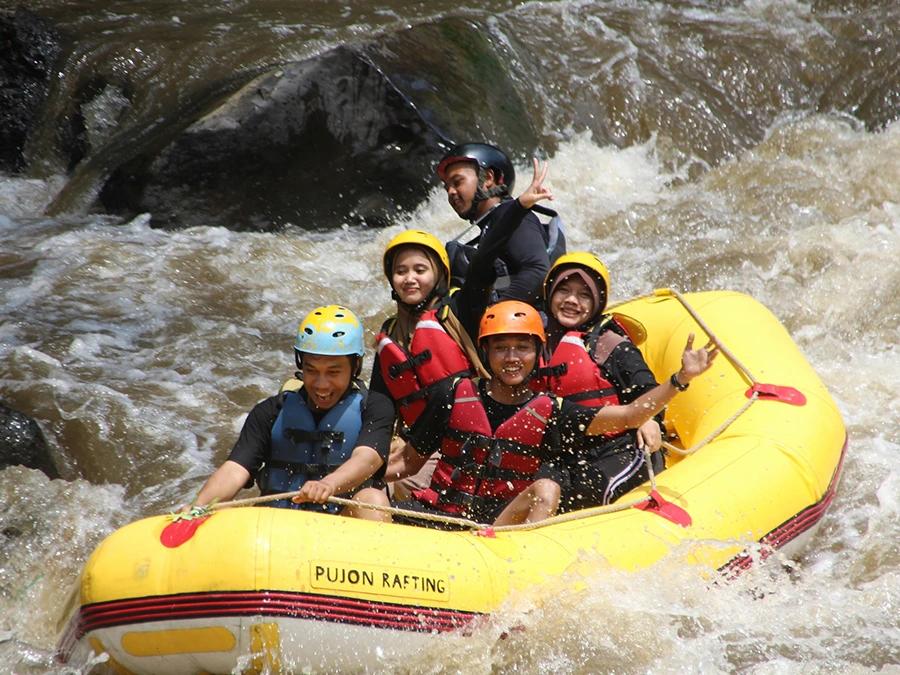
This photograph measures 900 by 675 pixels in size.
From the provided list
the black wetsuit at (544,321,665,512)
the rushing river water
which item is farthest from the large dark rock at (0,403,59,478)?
the black wetsuit at (544,321,665,512)

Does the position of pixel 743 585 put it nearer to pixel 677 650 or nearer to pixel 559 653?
pixel 677 650

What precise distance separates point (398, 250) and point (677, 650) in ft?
6.28

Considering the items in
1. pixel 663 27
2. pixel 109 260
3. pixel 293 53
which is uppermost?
pixel 663 27

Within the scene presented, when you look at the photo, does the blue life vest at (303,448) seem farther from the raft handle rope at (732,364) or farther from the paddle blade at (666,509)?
the raft handle rope at (732,364)

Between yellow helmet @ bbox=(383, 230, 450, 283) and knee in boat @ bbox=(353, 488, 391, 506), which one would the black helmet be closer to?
yellow helmet @ bbox=(383, 230, 450, 283)

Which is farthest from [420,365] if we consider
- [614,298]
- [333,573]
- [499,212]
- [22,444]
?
[614,298]

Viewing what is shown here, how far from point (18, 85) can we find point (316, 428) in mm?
6504

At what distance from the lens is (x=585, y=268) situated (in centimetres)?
451

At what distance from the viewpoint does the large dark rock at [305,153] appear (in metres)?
8.03

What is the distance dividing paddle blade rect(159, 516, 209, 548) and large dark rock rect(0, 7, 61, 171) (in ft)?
22.1

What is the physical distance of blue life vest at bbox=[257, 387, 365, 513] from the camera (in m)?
4.02

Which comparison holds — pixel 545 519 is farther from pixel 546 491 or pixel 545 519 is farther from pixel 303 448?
pixel 303 448

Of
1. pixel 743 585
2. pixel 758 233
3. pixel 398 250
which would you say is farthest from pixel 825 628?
pixel 758 233

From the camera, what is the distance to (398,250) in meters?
4.54
